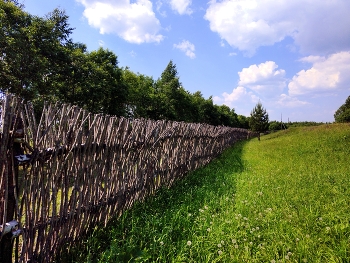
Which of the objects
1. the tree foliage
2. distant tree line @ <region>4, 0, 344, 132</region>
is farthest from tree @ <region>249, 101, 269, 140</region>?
distant tree line @ <region>4, 0, 344, 132</region>

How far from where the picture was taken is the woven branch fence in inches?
76.0

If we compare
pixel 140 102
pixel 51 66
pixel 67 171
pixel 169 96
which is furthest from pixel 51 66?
pixel 169 96

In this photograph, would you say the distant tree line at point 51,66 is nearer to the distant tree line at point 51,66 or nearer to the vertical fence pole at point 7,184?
the distant tree line at point 51,66

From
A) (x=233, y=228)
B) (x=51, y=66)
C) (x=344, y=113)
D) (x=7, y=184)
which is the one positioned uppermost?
(x=51, y=66)

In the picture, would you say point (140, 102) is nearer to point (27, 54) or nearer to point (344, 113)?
point (27, 54)

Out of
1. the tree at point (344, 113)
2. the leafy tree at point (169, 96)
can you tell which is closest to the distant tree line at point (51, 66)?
the leafy tree at point (169, 96)

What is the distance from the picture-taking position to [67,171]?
2418 mm

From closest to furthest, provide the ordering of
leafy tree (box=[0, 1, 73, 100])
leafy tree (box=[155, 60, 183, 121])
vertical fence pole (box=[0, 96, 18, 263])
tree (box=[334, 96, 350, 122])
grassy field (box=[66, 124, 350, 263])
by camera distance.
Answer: vertical fence pole (box=[0, 96, 18, 263]) → grassy field (box=[66, 124, 350, 263]) → leafy tree (box=[0, 1, 73, 100]) → leafy tree (box=[155, 60, 183, 121]) → tree (box=[334, 96, 350, 122])

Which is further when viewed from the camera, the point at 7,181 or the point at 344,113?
the point at 344,113

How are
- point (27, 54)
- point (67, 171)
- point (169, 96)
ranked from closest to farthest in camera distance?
point (67, 171) < point (27, 54) < point (169, 96)

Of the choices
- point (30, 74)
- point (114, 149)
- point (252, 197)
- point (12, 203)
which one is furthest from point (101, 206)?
point (30, 74)

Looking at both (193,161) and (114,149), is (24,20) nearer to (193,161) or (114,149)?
(193,161)

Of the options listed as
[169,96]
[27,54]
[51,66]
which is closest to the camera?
[27,54]

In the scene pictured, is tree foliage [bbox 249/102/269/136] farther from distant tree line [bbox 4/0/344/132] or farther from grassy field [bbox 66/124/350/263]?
grassy field [bbox 66/124/350/263]
